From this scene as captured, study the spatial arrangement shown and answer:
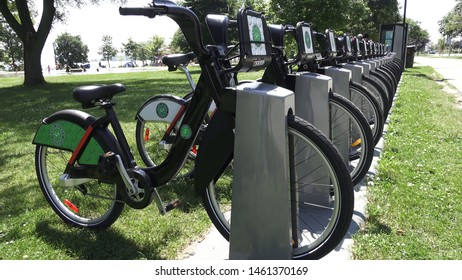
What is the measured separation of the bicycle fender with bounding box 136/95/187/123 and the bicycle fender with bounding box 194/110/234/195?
1498 mm

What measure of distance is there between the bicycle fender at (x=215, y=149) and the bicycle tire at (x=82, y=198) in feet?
2.35

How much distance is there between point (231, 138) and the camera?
225 centimetres

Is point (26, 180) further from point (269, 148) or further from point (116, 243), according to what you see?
point (269, 148)

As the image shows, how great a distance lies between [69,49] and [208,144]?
293ft

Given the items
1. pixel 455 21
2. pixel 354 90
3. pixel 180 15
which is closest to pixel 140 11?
pixel 180 15

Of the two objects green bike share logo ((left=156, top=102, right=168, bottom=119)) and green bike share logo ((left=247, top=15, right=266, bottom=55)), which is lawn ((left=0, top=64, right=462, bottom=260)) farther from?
green bike share logo ((left=247, top=15, right=266, bottom=55))

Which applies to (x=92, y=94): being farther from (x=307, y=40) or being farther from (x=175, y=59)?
(x=307, y=40)

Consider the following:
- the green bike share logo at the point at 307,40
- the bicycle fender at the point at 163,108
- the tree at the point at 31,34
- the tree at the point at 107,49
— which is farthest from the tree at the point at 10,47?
the green bike share logo at the point at 307,40

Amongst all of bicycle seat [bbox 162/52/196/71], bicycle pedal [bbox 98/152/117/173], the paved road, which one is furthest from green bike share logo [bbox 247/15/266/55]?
the paved road

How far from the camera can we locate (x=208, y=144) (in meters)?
2.32

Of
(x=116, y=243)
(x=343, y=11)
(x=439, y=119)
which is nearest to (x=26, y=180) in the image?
(x=116, y=243)

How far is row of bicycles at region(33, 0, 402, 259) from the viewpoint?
7.01 feet

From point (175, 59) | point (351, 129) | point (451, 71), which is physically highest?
point (175, 59)

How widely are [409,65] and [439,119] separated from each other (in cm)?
1991
